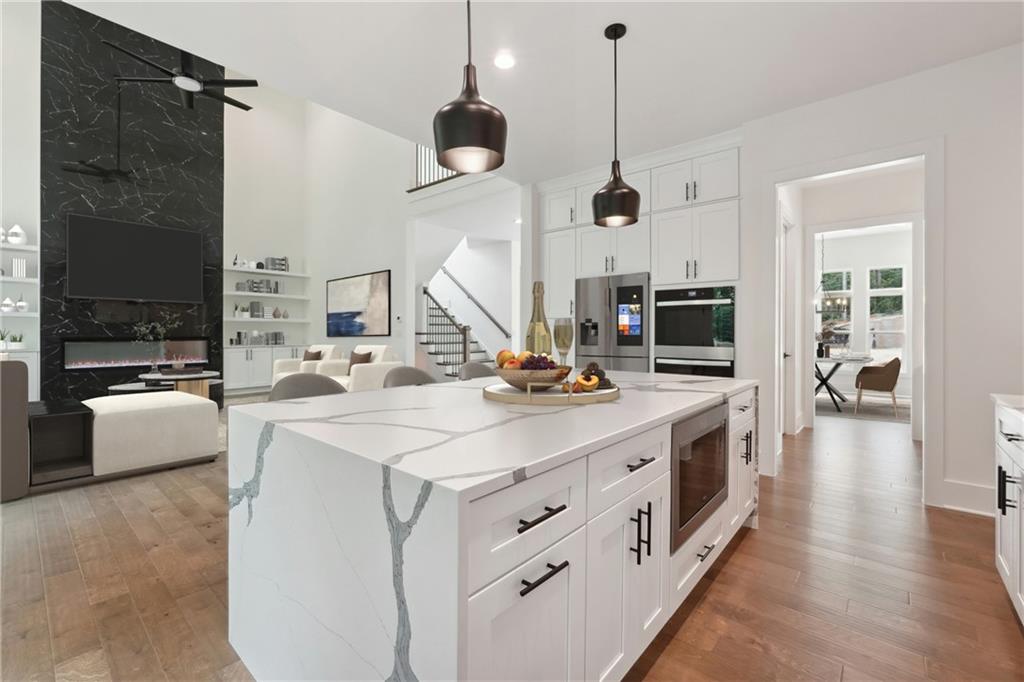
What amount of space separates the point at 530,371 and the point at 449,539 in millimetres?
985

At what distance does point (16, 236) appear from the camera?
6.01 m

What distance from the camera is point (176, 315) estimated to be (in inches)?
285

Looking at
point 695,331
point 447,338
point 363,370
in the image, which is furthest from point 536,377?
point 447,338

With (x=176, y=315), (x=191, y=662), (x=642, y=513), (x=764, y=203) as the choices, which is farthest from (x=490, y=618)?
(x=176, y=315)

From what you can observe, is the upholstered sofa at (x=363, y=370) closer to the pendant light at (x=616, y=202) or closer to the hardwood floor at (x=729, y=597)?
the hardwood floor at (x=729, y=597)

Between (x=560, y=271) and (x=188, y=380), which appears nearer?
(x=560, y=271)

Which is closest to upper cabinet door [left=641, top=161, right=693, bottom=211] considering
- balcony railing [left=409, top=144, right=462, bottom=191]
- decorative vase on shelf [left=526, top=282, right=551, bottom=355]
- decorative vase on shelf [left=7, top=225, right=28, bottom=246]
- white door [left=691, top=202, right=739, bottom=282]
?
white door [left=691, top=202, right=739, bottom=282]

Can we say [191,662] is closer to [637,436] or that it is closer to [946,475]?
[637,436]

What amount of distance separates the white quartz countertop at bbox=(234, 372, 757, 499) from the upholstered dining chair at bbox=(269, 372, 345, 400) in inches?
8.5

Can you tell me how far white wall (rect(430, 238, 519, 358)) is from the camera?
9711mm

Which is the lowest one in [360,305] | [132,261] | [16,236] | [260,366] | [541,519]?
[260,366]

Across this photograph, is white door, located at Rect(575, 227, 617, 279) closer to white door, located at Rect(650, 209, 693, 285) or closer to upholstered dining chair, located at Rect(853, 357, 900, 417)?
white door, located at Rect(650, 209, 693, 285)

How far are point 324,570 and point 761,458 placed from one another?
3481 mm

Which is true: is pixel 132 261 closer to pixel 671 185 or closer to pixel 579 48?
pixel 579 48
